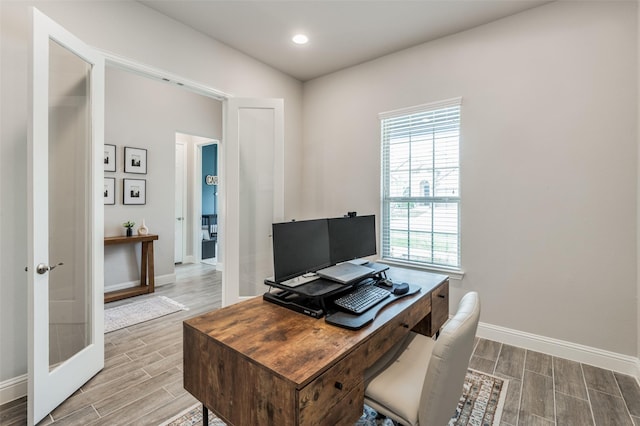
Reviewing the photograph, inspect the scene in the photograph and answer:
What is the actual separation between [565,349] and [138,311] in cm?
426

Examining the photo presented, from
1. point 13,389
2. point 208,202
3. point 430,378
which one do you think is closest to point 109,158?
point 208,202

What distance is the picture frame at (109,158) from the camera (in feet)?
13.4

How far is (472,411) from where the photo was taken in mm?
1841

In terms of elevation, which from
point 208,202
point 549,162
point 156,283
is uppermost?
point 549,162

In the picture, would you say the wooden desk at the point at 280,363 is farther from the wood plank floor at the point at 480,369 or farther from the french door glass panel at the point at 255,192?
the french door glass panel at the point at 255,192

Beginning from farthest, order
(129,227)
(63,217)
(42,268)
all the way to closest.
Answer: (129,227), (63,217), (42,268)

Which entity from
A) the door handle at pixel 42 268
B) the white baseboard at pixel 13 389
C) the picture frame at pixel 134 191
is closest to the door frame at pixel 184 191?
the picture frame at pixel 134 191

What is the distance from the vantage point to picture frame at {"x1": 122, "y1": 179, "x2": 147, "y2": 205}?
4.29 m

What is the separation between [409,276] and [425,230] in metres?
1.16

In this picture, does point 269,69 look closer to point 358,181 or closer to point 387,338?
point 358,181

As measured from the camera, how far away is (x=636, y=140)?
2197 mm

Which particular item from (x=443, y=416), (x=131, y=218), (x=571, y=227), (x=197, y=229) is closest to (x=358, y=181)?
(x=571, y=227)

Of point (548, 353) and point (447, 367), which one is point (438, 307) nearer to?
point (447, 367)

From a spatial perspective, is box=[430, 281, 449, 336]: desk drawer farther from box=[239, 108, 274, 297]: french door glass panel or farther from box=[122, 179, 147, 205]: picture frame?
box=[122, 179, 147, 205]: picture frame
